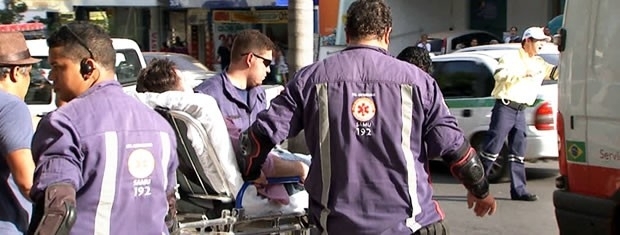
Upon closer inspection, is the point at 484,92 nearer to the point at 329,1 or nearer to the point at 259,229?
the point at 259,229

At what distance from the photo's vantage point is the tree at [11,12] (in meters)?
15.1

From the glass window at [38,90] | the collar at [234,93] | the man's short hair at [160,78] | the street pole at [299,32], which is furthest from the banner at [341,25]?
the man's short hair at [160,78]

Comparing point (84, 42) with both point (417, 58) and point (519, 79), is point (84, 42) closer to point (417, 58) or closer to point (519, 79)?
point (417, 58)

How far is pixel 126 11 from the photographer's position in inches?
1230

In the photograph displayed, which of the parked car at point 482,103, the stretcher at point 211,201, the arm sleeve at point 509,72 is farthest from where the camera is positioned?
the parked car at point 482,103

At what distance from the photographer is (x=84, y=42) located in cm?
324

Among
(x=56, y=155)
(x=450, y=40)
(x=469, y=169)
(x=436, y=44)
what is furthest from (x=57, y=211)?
(x=450, y=40)

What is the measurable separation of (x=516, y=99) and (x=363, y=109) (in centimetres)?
583

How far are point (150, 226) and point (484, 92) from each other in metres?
7.76

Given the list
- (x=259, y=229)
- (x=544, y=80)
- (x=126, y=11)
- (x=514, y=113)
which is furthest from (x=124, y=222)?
(x=126, y=11)

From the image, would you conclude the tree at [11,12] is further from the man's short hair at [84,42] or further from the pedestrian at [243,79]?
the man's short hair at [84,42]

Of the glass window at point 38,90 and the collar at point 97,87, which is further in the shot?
the glass window at point 38,90

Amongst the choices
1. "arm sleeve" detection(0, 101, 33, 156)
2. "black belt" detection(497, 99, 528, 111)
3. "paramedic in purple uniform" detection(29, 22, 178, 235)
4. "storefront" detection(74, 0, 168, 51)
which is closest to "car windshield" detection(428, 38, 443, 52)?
"storefront" detection(74, 0, 168, 51)

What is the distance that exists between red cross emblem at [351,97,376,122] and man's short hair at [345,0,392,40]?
0.87 feet
